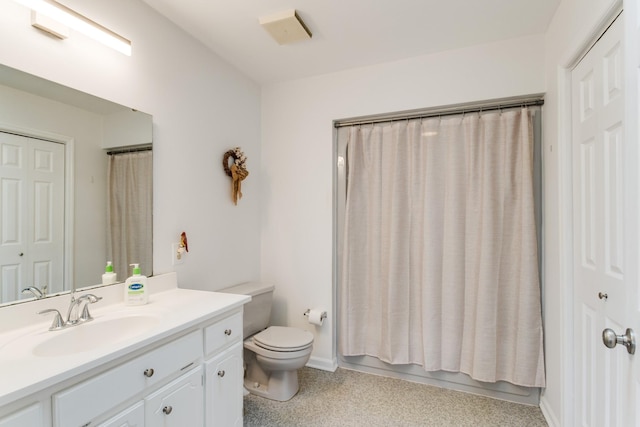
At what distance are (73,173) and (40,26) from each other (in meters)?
0.62

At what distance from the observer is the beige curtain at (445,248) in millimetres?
2098

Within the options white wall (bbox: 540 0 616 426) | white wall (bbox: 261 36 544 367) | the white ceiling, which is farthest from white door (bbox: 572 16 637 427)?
white wall (bbox: 261 36 544 367)

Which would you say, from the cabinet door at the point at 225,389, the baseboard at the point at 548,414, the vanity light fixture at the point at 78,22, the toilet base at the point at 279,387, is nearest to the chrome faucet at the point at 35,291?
the cabinet door at the point at 225,389

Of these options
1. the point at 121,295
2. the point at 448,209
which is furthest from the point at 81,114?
the point at 448,209

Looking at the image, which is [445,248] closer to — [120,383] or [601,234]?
[601,234]

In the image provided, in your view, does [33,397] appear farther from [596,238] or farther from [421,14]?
[421,14]

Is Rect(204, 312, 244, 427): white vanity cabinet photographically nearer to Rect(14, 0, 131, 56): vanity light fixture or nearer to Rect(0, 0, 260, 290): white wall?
Rect(0, 0, 260, 290): white wall

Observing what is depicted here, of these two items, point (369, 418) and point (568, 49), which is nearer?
point (568, 49)

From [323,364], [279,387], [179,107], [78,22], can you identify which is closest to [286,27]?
[179,107]

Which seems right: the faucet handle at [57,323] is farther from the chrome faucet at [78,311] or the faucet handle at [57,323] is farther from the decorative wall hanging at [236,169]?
the decorative wall hanging at [236,169]

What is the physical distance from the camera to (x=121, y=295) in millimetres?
1622

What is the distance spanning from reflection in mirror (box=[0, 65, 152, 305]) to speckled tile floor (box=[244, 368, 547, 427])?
124 cm

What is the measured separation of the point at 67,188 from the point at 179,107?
33.1 inches

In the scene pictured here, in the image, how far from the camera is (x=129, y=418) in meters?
1.08
